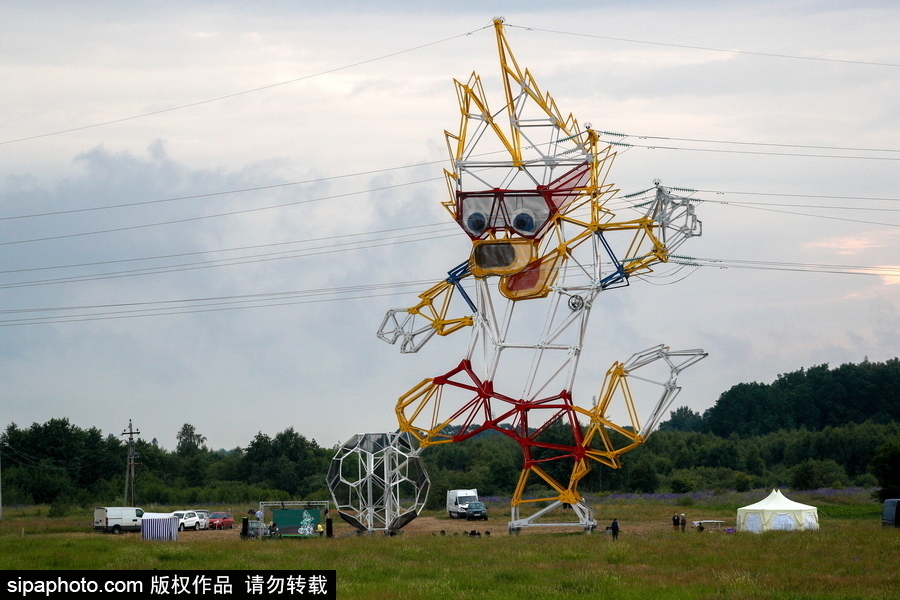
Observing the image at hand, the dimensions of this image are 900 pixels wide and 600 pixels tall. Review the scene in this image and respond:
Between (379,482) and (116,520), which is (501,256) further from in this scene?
(116,520)

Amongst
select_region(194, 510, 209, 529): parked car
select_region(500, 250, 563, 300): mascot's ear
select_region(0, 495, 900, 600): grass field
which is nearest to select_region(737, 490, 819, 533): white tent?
select_region(0, 495, 900, 600): grass field

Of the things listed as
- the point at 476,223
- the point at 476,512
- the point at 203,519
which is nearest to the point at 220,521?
the point at 203,519

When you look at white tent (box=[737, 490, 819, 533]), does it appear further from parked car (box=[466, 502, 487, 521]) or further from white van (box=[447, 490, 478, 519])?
white van (box=[447, 490, 478, 519])

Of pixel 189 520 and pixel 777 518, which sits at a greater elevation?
pixel 777 518

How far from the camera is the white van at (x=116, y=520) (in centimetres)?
6103

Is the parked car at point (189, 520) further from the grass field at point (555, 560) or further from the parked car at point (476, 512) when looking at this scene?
the parked car at point (476, 512)

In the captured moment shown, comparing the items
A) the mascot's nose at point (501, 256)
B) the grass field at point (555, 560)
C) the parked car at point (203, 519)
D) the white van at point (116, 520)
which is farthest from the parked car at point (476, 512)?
the mascot's nose at point (501, 256)

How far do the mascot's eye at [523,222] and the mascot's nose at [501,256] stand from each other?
1.69 ft

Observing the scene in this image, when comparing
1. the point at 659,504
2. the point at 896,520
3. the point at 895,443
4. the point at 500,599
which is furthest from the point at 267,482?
the point at 500,599

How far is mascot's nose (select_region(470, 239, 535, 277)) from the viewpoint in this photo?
1796 inches

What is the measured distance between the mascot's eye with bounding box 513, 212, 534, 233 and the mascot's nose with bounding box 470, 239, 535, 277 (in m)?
0.52

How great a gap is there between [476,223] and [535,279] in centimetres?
367

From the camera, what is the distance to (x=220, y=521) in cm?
6384

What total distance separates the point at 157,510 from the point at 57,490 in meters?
23.4
